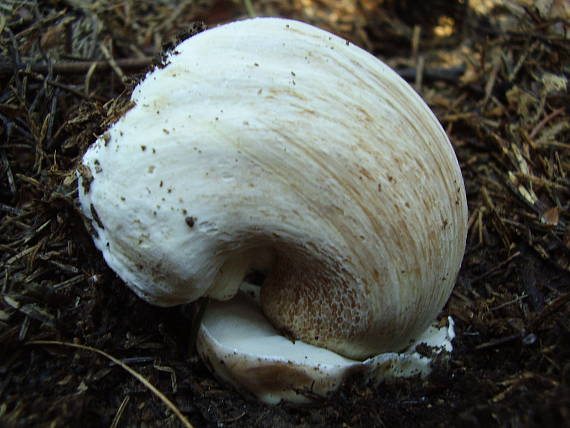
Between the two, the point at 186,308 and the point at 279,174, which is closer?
the point at 279,174

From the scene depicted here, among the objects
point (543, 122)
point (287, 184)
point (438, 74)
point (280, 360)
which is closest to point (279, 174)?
point (287, 184)

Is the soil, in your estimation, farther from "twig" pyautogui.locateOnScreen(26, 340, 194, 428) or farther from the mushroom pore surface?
the mushroom pore surface

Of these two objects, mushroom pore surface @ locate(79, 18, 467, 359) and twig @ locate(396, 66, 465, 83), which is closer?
mushroom pore surface @ locate(79, 18, 467, 359)

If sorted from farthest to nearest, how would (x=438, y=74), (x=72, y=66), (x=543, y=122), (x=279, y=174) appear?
1. (x=438, y=74)
2. (x=543, y=122)
3. (x=72, y=66)
4. (x=279, y=174)

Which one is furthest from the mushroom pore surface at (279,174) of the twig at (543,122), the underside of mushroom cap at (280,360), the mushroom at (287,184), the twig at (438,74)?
the twig at (438,74)

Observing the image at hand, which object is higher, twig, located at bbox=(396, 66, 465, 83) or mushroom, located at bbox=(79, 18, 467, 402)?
mushroom, located at bbox=(79, 18, 467, 402)

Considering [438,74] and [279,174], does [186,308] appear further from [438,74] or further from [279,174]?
[438,74]

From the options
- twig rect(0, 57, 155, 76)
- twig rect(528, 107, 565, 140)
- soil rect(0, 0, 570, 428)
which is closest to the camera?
soil rect(0, 0, 570, 428)

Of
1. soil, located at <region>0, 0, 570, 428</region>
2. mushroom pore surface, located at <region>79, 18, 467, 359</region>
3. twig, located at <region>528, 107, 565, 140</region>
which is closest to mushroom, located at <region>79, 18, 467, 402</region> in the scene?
mushroom pore surface, located at <region>79, 18, 467, 359</region>
